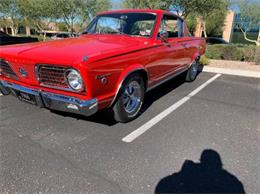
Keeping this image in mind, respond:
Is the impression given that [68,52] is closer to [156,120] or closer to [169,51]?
[156,120]

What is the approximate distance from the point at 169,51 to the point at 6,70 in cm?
299

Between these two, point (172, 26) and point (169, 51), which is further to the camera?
point (172, 26)

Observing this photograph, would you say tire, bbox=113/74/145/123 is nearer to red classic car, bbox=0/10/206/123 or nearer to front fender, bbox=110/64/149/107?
red classic car, bbox=0/10/206/123

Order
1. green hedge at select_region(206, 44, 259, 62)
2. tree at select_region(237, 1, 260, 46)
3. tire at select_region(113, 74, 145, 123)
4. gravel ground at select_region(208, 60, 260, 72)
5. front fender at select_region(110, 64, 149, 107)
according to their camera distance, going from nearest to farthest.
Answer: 1. front fender at select_region(110, 64, 149, 107)
2. tire at select_region(113, 74, 145, 123)
3. gravel ground at select_region(208, 60, 260, 72)
4. green hedge at select_region(206, 44, 259, 62)
5. tree at select_region(237, 1, 260, 46)

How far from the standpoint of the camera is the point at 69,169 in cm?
271

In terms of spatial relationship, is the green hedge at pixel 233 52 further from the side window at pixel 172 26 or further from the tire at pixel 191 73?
the side window at pixel 172 26

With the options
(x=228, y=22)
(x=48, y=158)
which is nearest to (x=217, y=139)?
(x=48, y=158)

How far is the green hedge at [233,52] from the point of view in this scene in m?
10.2

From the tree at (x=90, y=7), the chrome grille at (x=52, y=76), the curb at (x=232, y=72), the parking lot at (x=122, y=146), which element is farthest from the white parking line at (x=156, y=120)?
the tree at (x=90, y=7)

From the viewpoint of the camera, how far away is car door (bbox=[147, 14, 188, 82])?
4.27 m

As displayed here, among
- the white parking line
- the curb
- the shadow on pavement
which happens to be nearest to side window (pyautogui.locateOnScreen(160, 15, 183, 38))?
the white parking line

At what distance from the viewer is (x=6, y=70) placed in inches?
143

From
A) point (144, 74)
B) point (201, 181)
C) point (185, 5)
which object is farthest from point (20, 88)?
point (185, 5)

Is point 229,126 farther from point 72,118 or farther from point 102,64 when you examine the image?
point 72,118
